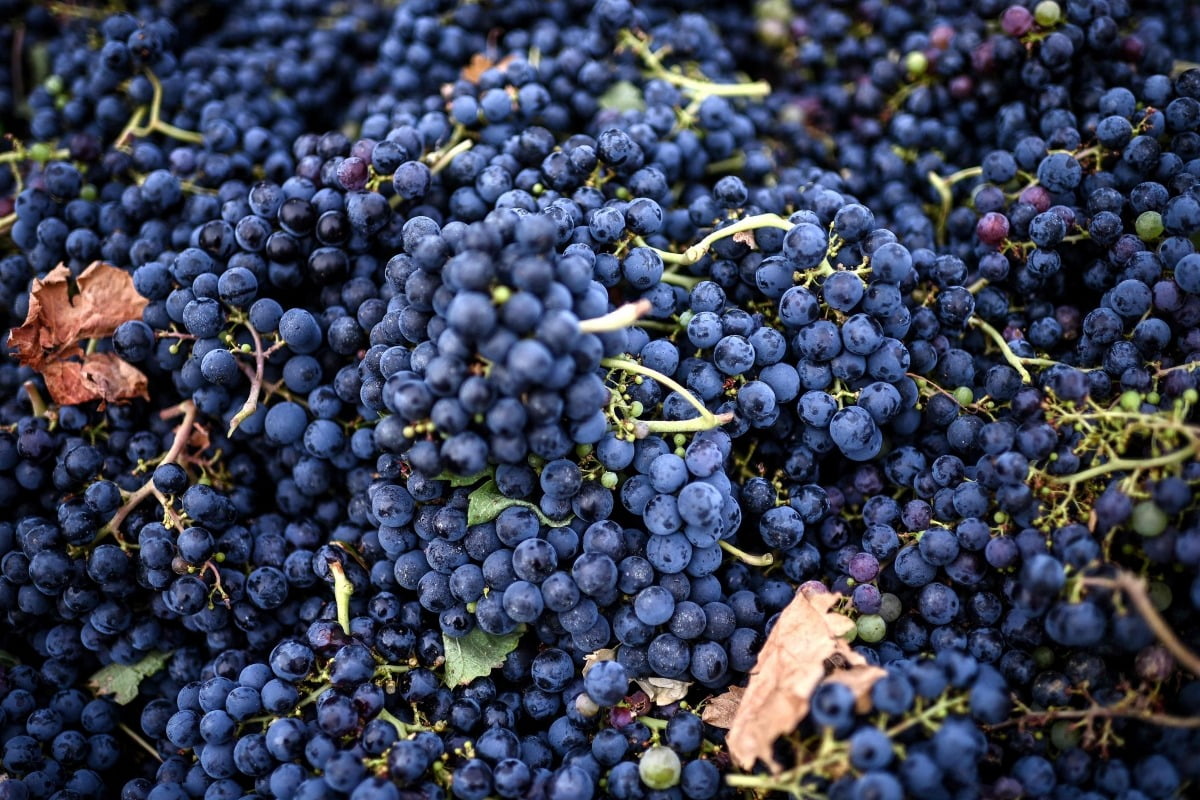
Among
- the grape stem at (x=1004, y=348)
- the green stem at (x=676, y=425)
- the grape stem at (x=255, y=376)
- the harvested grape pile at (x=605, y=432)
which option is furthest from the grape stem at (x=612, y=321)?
the grape stem at (x=1004, y=348)

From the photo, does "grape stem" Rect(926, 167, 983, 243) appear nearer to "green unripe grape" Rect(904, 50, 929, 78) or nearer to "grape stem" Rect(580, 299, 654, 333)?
"green unripe grape" Rect(904, 50, 929, 78)

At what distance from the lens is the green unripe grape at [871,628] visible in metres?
1.62

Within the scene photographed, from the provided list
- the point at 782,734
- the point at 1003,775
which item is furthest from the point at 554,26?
the point at 1003,775

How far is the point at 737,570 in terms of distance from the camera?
1725mm

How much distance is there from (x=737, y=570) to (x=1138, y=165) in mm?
1243

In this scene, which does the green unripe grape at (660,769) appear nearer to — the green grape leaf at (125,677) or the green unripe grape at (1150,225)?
the green grape leaf at (125,677)

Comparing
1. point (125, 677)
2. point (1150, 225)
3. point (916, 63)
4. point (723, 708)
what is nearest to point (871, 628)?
point (723, 708)

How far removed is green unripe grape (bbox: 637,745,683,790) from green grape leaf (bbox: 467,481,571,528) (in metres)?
0.46

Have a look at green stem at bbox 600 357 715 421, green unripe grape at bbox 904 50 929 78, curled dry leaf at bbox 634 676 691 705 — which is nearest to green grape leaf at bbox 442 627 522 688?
curled dry leaf at bbox 634 676 691 705

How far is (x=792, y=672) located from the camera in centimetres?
151

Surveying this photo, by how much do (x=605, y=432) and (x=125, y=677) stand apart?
4.08 ft

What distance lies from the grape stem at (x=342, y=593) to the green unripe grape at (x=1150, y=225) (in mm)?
1833

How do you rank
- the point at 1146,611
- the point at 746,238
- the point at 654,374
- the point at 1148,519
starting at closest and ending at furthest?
the point at 1146,611
the point at 1148,519
the point at 654,374
the point at 746,238

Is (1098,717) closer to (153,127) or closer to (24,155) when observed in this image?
A: (153,127)
